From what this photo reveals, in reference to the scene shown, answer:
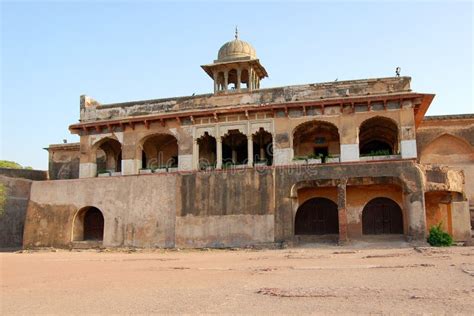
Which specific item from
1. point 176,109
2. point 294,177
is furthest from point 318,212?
point 176,109

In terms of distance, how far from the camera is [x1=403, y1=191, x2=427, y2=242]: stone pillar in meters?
20.1

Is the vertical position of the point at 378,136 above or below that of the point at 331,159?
above

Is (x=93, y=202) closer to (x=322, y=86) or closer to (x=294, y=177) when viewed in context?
(x=294, y=177)

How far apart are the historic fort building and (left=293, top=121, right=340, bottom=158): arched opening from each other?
0.06m

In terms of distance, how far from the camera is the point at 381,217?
77.1ft

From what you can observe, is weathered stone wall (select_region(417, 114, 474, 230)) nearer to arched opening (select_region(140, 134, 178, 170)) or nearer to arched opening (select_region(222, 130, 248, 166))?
arched opening (select_region(222, 130, 248, 166))

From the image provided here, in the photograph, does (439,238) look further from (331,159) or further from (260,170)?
(260,170)

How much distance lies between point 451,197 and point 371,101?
227 inches

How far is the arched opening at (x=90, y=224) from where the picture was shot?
25969 mm

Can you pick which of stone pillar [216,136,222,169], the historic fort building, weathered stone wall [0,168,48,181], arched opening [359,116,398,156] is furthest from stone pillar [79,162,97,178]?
arched opening [359,116,398,156]

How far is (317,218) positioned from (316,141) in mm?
4955

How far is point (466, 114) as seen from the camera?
2789 cm

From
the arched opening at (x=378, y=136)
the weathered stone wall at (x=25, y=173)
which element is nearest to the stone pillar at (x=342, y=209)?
the arched opening at (x=378, y=136)

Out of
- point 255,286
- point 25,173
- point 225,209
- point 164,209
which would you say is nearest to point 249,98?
point 225,209
